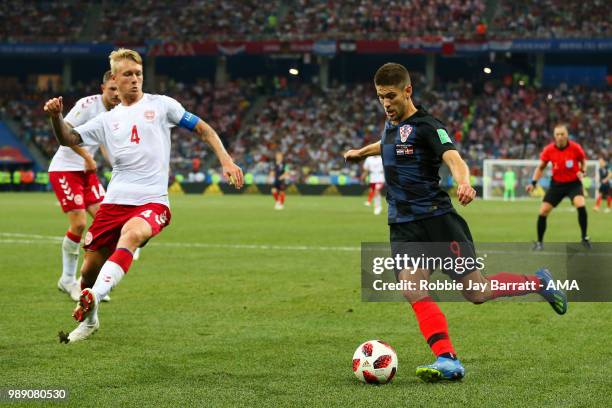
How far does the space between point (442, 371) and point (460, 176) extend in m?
1.28

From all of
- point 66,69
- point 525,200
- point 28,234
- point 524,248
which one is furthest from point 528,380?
point 66,69

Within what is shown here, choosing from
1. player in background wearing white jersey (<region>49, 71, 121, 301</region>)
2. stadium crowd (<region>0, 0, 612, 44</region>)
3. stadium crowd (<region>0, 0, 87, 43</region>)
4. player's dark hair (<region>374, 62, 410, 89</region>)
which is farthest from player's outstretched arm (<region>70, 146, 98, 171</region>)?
Result: stadium crowd (<region>0, 0, 87, 43</region>)

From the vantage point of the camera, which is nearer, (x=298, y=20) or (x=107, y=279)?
(x=107, y=279)

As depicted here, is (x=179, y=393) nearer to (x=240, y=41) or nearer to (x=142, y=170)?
(x=142, y=170)

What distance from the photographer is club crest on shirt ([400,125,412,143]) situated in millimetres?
6949

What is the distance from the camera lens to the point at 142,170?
27.1 ft

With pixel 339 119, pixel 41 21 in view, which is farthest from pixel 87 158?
pixel 41 21

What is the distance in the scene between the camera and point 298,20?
193 ft

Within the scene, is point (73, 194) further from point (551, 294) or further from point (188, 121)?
point (551, 294)

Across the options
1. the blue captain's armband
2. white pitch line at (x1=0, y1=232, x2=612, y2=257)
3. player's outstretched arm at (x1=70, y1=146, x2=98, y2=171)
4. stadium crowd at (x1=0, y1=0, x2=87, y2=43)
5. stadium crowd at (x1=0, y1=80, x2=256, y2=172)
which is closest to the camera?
the blue captain's armband

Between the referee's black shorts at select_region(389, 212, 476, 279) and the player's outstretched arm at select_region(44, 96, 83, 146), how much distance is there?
2791mm

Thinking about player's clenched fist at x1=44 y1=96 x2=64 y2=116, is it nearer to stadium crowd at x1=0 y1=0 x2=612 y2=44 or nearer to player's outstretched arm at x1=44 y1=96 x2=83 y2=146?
player's outstretched arm at x1=44 y1=96 x2=83 y2=146

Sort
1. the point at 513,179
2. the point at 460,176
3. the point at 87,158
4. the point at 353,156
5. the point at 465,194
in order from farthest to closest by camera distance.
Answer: the point at 513,179 < the point at 87,158 < the point at 353,156 < the point at 460,176 < the point at 465,194

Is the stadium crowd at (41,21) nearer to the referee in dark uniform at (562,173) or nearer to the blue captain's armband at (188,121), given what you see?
the referee in dark uniform at (562,173)
